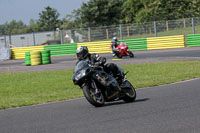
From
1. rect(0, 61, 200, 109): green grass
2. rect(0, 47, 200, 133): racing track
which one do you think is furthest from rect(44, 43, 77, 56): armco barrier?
rect(0, 47, 200, 133): racing track

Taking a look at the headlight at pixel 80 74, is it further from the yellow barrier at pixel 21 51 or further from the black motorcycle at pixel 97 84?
the yellow barrier at pixel 21 51

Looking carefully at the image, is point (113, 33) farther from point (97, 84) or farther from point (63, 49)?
point (97, 84)

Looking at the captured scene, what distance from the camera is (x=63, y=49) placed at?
3441cm

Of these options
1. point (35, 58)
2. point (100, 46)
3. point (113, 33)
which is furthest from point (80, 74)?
point (113, 33)

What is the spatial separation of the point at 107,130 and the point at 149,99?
11.2 feet

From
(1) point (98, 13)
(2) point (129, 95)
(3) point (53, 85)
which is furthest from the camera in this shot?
(1) point (98, 13)

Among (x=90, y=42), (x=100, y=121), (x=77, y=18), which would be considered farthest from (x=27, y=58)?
(x=77, y=18)

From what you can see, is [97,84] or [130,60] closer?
[97,84]

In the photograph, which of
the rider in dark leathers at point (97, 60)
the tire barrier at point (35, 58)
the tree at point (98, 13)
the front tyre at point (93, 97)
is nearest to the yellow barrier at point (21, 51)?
the tire barrier at point (35, 58)

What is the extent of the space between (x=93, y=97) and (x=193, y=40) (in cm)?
2345

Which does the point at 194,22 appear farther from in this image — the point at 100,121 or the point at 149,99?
the point at 100,121

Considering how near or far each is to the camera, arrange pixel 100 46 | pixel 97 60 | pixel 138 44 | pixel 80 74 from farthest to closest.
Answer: pixel 100 46 < pixel 138 44 < pixel 97 60 < pixel 80 74

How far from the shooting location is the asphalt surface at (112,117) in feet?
19.4

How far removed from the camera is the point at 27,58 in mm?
25031
